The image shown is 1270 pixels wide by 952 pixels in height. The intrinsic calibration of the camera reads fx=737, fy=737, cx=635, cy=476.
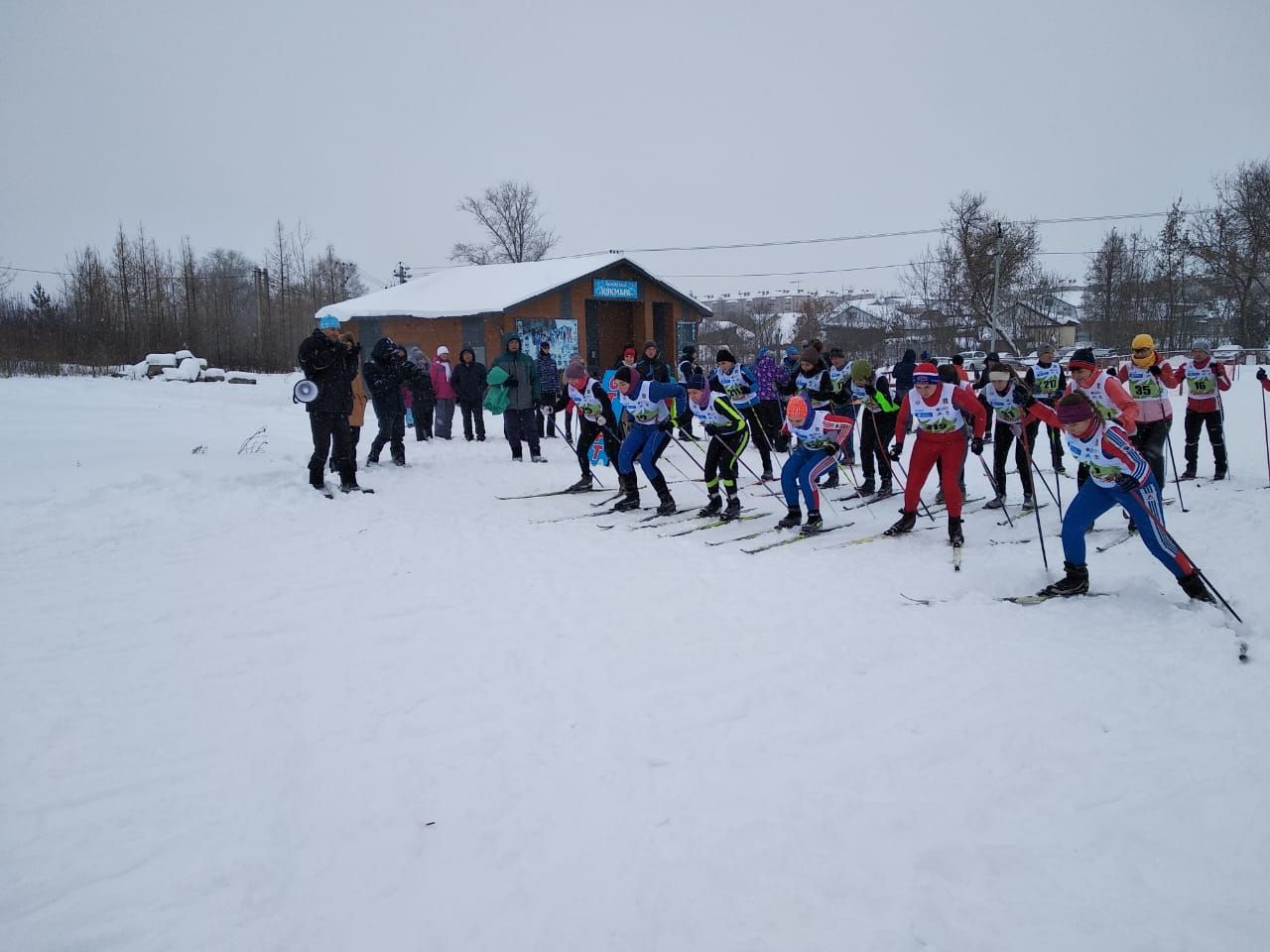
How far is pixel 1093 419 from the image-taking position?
5039mm

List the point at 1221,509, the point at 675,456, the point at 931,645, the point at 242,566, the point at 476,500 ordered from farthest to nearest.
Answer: the point at 675,456 → the point at 476,500 → the point at 1221,509 → the point at 242,566 → the point at 931,645

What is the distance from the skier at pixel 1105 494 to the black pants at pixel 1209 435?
4729 millimetres

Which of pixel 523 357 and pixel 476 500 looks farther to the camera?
pixel 523 357

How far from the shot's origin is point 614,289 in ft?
76.0

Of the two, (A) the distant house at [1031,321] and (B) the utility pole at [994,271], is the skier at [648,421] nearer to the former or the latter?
(B) the utility pole at [994,271]

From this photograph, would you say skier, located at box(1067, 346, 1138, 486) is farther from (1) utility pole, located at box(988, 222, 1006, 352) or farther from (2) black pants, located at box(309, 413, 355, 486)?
(1) utility pole, located at box(988, 222, 1006, 352)

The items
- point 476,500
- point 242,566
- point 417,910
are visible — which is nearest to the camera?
point 417,910

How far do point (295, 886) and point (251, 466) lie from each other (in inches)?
315

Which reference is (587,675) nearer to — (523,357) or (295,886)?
(295,886)

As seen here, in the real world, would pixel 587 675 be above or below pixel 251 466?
below

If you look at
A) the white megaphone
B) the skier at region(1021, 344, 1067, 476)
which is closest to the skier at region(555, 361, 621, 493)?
the white megaphone

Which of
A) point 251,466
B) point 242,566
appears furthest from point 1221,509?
point 251,466

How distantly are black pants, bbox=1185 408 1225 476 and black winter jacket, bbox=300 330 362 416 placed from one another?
10046 mm

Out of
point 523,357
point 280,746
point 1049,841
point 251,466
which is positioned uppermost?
point 523,357
